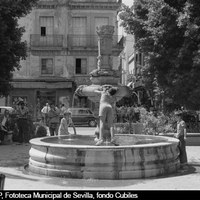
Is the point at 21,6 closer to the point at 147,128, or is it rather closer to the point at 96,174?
the point at 147,128

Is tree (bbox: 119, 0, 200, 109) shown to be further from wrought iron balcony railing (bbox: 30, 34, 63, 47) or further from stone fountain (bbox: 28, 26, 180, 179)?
wrought iron balcony railing (bbox: 30, 34, 63, 47)

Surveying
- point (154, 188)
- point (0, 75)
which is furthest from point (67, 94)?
point (154, 188)

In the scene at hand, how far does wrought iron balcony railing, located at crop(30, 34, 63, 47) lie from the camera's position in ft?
109

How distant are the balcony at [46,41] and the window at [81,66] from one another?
2.04 m

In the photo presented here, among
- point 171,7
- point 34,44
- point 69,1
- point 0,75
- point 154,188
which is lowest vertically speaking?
point 154,188

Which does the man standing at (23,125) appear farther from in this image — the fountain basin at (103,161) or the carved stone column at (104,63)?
the fountain basin at (103,161)

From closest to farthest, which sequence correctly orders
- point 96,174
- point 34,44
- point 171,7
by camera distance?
point 96,174 < point 171,7 < point 34,44

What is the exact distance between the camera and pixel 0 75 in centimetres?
1628

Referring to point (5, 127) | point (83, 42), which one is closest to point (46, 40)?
point (83, 42)

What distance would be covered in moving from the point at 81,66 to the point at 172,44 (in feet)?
67.3

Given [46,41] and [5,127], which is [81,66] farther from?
[5,127]

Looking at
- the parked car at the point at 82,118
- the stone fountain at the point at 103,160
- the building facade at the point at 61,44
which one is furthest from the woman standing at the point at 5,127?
the building facade at the point at 61,44

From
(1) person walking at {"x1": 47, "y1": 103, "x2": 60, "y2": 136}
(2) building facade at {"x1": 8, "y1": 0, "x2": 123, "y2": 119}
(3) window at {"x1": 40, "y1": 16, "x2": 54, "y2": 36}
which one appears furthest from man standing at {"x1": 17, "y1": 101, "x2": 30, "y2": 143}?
(3) window at {"x1": 40, "y1": 16, "x2": 54, "y2": 36}

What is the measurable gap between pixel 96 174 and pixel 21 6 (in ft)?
33.7
